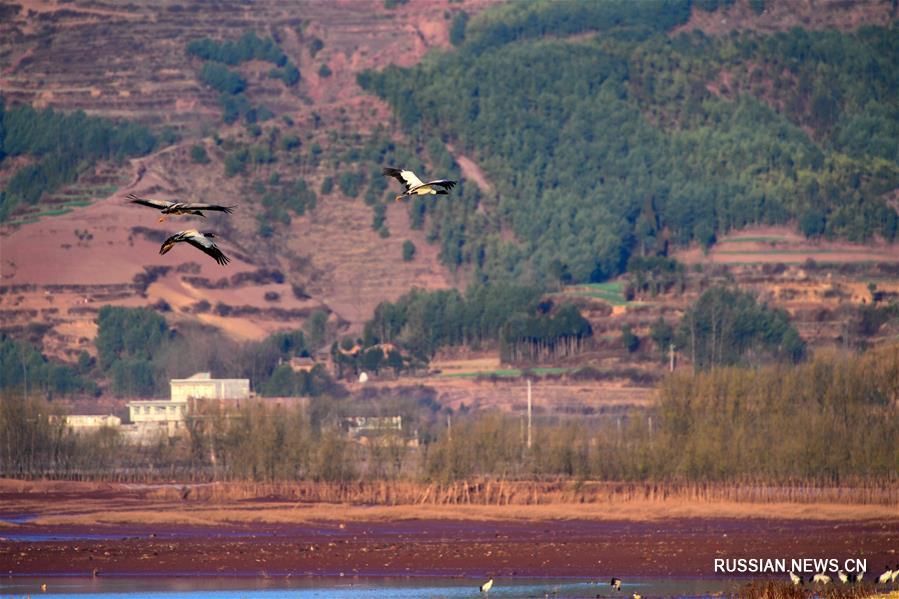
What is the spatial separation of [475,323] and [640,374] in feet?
69.0

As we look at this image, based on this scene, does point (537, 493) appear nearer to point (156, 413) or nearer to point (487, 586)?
point (487, 586)

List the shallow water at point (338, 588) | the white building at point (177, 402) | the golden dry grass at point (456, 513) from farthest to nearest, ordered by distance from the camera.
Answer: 1. the white building at point (177, 402)
2. the golden dry grass at point (456, 513)
3. the shallow water at point (338, 588)

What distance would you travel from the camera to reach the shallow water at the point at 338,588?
63.7 metres

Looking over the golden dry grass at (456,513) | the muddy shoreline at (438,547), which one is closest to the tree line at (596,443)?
the golden dry grass at (456,513)

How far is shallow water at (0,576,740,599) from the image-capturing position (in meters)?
63.7

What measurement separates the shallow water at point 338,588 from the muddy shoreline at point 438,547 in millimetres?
1409

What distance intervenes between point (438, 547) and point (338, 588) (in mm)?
10643

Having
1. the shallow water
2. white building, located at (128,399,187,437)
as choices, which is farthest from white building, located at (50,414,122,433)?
the shallow water

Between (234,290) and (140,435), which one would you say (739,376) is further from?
(234,290)

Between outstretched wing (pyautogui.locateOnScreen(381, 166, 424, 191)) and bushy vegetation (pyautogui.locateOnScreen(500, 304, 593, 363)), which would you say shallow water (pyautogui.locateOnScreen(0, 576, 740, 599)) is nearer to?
outstretched wing (pyautogui.locateOnScreen(381, 166, 424, 191))

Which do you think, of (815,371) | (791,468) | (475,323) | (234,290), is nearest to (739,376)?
(815,371)

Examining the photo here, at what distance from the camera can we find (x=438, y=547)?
76125 mm

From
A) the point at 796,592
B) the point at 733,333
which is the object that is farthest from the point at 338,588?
the point at 733,333

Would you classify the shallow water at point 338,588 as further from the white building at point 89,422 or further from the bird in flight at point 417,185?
the white building at point 89,422
